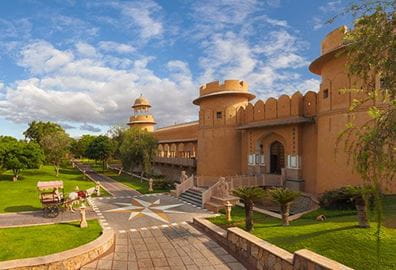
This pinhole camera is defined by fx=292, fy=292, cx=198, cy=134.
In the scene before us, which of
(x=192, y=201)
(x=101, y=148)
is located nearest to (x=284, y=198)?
(x=192, y=201)

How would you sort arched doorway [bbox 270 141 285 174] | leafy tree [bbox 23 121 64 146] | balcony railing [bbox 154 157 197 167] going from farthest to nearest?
leafy tree [bbox 23 121 64 146] < balcony railing [bbox 154 157 197 167] < arched doorway [bbox 270 141 285 174]

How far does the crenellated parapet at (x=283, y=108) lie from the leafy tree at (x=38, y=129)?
169ft

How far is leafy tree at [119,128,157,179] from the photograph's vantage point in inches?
1345

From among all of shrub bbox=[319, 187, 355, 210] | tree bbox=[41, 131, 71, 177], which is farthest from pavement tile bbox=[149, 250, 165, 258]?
tree bbox=[41, 131, 71, 177]

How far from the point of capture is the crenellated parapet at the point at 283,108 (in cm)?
2098

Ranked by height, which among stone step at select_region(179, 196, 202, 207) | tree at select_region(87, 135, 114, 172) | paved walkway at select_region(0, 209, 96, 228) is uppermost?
tree at select_region(87, 135, 114, 172)

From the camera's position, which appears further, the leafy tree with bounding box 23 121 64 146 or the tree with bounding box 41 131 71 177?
the leafy tree with bounding box 23 121 64 146

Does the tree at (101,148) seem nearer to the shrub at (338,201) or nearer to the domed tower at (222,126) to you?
the domed tower at (222,126)

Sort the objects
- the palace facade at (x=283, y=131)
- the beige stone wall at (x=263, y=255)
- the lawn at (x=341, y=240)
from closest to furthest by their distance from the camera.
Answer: the beige stone wall at (x=263, y=255) → the lawn at (x=341, y=240) → the palace facade at (x=283, y=131)

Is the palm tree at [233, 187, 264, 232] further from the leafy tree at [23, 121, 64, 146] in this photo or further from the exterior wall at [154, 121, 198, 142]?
the leafy tree at [23, 121, 64, 146]

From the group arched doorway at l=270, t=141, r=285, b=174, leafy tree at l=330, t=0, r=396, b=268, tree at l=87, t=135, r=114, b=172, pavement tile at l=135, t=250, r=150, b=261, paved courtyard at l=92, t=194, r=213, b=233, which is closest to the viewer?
leafy tree at l=330, t=0, r=396, b=268

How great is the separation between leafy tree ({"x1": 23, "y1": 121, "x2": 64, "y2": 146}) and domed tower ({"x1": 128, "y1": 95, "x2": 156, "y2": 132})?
23.4 meters

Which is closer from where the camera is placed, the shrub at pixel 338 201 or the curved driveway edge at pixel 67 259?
the curved driveway edge at pixel 67 259

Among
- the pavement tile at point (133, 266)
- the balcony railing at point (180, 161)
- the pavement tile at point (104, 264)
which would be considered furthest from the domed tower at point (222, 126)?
the pavement tile at point (104, 264)
